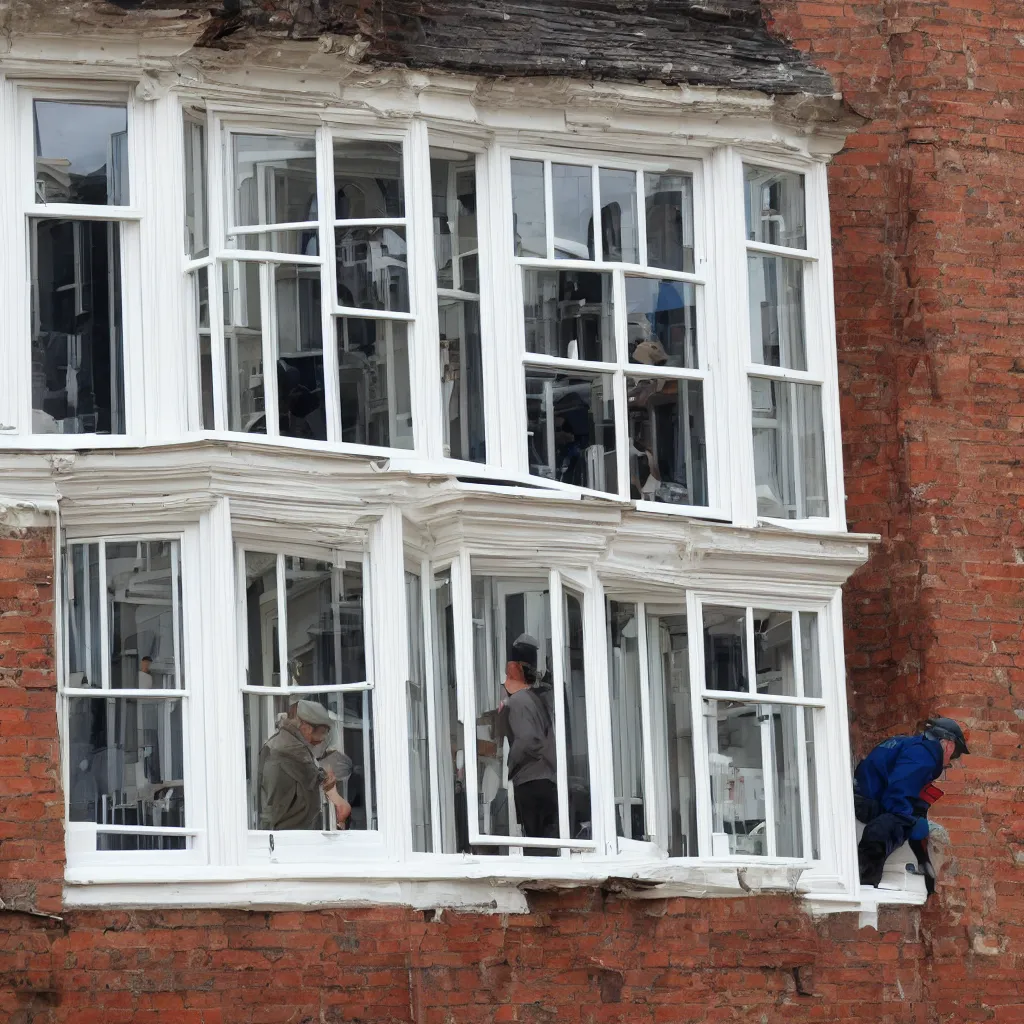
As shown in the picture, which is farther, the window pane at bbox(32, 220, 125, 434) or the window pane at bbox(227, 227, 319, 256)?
the window pane at bbox(227, 227, 319, 256)

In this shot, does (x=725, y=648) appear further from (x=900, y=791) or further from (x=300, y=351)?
(x=300, y=351)

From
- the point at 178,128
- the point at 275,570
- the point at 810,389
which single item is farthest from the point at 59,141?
the point at 810,389

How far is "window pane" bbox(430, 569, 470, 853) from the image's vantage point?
1664 cm

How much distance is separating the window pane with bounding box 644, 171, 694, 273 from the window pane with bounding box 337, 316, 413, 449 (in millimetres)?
1954

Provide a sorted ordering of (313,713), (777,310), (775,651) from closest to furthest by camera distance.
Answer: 1. (313,713)
2. (775,651)
3. (777,310)

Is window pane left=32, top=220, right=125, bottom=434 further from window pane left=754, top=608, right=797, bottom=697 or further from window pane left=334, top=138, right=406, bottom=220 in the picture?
window pane left=754, top=608, right=797, bottom=697

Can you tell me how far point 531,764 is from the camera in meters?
16.8

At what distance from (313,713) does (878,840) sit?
13.2 ft

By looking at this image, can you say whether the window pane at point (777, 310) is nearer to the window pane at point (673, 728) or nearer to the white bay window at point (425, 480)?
the white bay window at point (425, 480)

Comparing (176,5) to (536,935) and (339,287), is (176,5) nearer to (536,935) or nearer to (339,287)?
(339,287)

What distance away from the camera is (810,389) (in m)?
18.3

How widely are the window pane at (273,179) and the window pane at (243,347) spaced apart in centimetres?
38

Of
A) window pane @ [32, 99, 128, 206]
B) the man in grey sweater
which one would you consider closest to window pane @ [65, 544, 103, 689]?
window pane @ [32, 99, 128, 206]

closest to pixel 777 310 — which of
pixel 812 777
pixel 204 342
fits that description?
pixel 812 777
